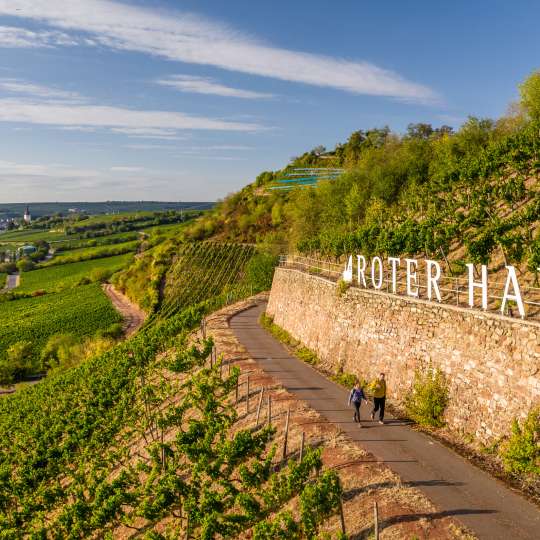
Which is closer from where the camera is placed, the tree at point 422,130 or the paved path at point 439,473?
the paved path at point 439,473

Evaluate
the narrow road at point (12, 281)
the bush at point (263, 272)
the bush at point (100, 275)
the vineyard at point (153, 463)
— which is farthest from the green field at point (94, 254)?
the vineyard at point (153, 463)

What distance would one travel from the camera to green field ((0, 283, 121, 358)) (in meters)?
→ 85.9

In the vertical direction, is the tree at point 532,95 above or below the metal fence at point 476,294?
above

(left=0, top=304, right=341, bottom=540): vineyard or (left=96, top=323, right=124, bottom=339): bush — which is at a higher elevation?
(left=0, top=304, right=341, bottom=540): vineyard

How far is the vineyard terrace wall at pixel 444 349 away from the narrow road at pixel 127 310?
6059 cm

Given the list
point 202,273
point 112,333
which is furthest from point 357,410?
point 202,273

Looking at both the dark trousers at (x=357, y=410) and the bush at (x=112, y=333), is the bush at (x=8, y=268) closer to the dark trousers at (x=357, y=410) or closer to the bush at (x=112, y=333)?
the bush at (x=112, y=333)

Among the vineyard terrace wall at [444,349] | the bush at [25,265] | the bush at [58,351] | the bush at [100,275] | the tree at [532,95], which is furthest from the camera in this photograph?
the bush at [25,265]

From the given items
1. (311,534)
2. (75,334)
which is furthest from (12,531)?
(75,334)

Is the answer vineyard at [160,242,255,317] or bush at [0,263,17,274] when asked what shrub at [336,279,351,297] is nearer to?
vineyard at [160,242,255,317]

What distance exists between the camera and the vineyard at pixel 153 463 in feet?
44.9

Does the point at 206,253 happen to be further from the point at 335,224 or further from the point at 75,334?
the point at 335,224

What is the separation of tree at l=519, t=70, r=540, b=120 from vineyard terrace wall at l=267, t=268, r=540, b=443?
33.8 meters

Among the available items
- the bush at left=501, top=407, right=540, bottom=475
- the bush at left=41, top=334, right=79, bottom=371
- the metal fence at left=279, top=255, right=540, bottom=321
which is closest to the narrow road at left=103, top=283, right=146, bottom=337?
the bush at left=41, top=334, right=79, bottom=371
